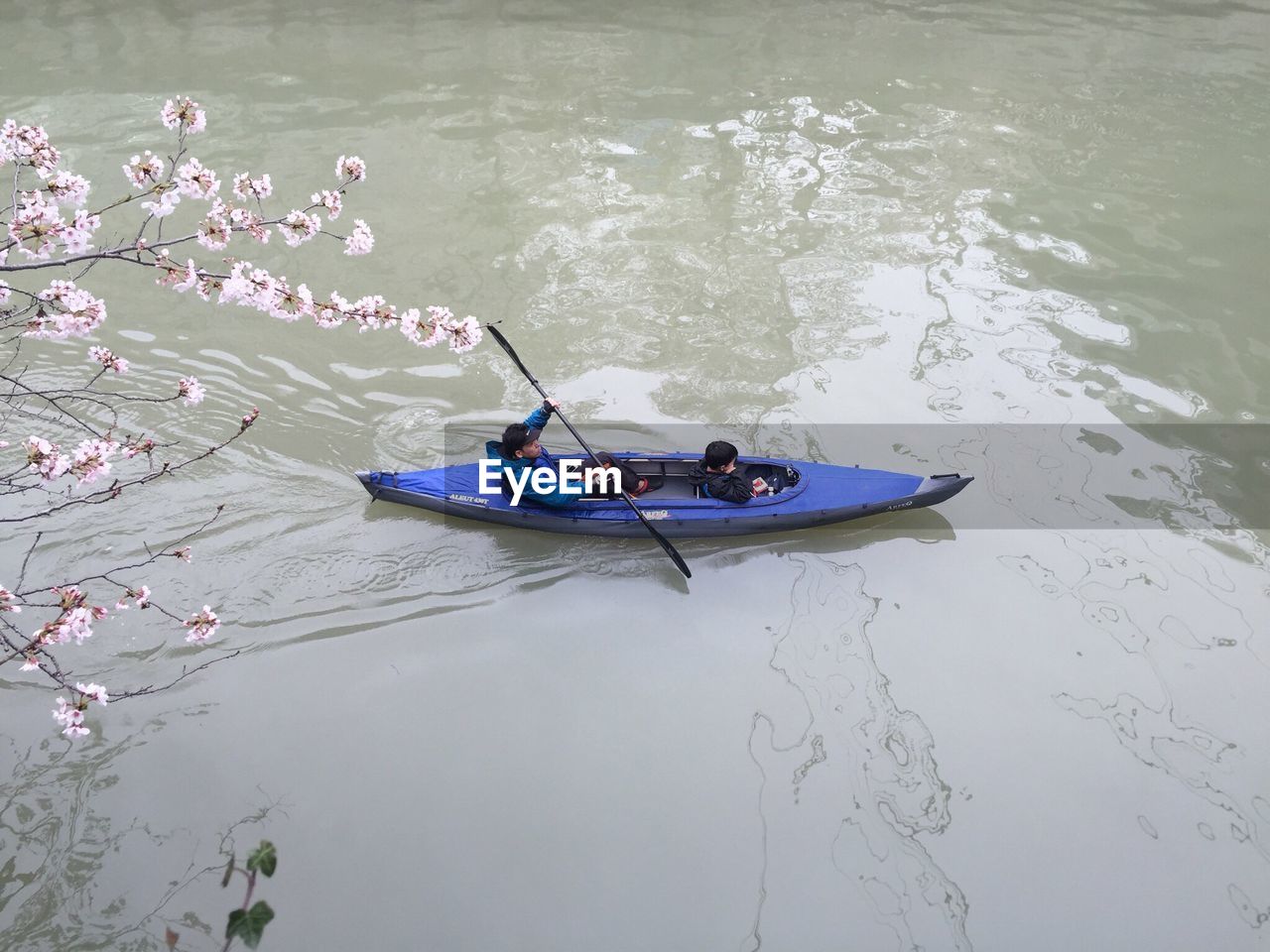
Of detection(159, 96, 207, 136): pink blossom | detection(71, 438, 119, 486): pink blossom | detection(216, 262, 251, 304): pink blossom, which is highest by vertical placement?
detection(159, 96, 207, 136): pink blossom

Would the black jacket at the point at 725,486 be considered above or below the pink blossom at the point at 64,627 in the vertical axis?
below

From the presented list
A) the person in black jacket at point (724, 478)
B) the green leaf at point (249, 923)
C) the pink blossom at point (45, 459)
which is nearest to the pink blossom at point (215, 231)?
the pink blossom at point (45, 459)

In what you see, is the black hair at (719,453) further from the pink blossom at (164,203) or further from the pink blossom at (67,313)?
the pink blossom at (67,313)

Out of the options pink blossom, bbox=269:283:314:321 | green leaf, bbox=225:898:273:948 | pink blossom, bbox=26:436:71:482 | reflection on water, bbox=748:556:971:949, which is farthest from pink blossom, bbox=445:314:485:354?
green leaf, bbox=225:898:273:948

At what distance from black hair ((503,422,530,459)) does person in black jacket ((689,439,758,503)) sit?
1.47 metres

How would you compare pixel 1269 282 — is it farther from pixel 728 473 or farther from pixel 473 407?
pixel 473 407

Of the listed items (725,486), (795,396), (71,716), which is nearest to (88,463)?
(71,716)

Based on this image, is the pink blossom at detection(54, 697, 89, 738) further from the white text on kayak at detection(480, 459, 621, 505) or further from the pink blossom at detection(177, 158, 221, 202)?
the white text on kayak at detection(480, 459, 621, 505)

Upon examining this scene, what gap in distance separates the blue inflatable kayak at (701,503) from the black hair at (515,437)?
1.52 feet

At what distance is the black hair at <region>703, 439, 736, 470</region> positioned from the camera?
7.42 m

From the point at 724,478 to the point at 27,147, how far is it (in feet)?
16.6

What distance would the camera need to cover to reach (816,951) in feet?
17.3

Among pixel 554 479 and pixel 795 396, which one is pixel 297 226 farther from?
pixel 795 396

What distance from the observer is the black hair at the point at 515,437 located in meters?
7.23
